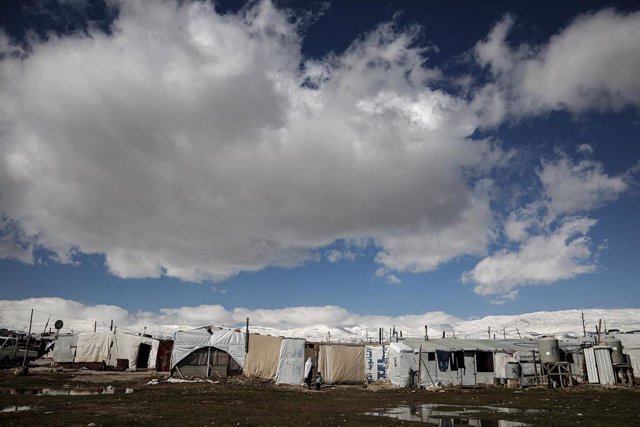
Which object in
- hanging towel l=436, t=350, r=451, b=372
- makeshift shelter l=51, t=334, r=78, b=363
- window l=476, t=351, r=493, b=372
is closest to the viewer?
hanging towel l=436, t=350, r=451, b=372

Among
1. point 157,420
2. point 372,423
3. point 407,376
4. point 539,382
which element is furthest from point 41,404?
point 539,382

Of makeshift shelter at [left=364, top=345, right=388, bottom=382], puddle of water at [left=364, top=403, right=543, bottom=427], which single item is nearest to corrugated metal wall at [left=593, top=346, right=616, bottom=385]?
makeshift shelter at [left=364, top=345, right=388, bottom=382]

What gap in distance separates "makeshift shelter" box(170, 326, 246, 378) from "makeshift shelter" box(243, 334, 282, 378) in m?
0.84

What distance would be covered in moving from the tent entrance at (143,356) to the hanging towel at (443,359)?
29.7 m

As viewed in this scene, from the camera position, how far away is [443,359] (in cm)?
3578

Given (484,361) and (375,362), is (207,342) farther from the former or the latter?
(484,361)

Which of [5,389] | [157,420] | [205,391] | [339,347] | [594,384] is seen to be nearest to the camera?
[157,420]

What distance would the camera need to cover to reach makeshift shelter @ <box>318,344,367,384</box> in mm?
35750

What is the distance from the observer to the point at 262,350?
126ft

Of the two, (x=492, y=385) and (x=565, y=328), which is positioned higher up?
(x=565, y=328)

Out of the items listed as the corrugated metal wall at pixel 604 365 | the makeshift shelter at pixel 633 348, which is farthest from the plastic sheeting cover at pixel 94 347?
the makeshift shelter at pixel 633 348

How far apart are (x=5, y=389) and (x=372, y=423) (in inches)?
800

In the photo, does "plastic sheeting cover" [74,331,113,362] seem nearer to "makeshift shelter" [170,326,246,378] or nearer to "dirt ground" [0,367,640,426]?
"makeshift shelter" [170,326,246,378]

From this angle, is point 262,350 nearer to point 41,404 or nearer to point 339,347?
point 339,347
